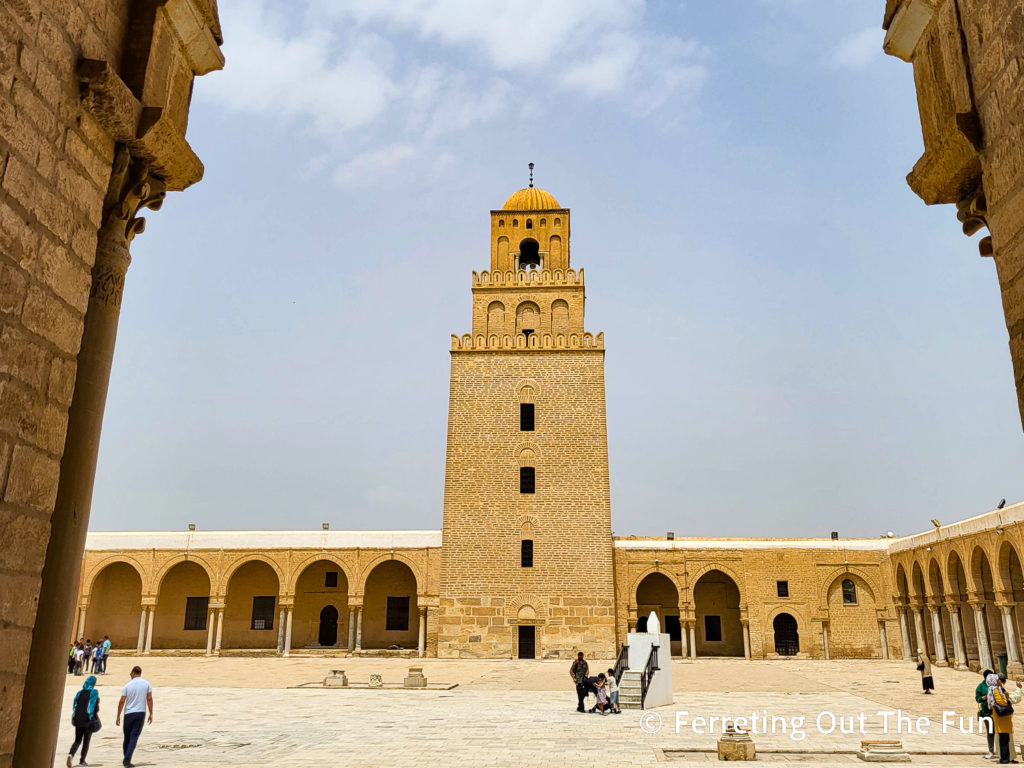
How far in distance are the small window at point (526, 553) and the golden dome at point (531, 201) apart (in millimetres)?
12229

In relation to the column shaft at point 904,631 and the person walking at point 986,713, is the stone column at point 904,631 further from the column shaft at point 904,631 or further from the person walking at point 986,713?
the person walking at point 986,713

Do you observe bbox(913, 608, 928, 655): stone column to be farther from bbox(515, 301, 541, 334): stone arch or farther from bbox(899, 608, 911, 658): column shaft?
bbox(515, 301, 541, 334): stone arch

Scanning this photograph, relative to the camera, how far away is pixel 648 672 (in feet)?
44.5

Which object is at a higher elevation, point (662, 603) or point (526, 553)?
point (526, 553)

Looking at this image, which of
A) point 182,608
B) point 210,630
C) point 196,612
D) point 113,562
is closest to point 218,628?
point 210,630

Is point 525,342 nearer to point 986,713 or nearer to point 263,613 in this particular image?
point 263,613

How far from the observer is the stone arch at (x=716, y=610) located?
89.5 ft

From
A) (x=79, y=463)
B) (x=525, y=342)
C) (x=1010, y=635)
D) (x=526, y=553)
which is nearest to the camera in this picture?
(x=79, y=463)

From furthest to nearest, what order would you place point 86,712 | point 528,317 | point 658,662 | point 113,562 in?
point 528,317
point 113,562
point 658,662
point 86,712

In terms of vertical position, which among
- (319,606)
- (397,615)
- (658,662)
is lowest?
(658,662)

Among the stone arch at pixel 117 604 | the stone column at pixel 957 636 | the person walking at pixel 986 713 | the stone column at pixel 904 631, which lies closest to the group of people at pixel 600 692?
the person walking at pixel 986 713

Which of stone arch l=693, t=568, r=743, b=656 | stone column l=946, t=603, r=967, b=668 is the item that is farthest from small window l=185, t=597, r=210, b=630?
stone column l=946, t=603, r=967, b=668

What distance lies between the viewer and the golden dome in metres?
29.8

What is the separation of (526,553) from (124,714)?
1751 cm
